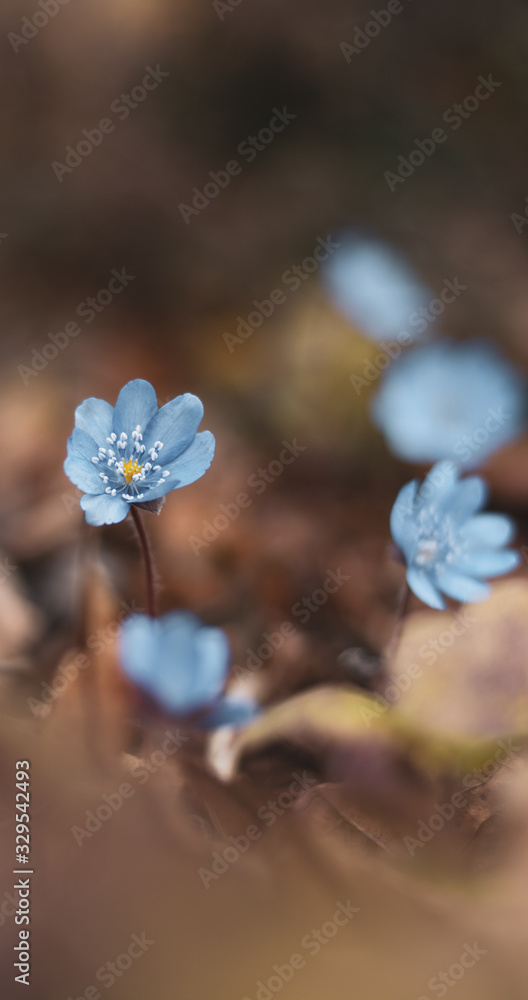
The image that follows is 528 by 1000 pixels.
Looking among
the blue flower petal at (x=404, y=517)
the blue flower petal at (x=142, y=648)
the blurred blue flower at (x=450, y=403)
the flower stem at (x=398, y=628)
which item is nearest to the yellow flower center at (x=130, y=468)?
the blue flower petal at (x=142, y=648)

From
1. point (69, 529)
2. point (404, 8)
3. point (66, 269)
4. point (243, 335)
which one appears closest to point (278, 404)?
point (243, 335)

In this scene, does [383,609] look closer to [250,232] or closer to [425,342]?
[425,342]

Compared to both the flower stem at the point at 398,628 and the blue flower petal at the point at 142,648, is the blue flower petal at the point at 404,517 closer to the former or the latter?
the flower stem at the point at 398,628

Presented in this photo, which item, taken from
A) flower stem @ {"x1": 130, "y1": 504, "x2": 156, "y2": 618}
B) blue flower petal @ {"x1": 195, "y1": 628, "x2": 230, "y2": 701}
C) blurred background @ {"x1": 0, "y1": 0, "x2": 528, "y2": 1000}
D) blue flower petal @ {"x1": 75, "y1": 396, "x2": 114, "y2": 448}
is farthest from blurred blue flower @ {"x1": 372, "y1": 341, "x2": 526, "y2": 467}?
blue flower petal @ {"x1": 75, "y1": 396, "x2": 114, "y2": 448}

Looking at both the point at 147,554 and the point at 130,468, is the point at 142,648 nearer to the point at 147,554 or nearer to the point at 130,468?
the point at 147,554

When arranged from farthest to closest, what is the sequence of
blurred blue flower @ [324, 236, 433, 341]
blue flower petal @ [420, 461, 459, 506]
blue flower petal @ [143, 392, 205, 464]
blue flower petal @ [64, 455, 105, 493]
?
blurred blue flower @ [324, 236, 433, 341] → blue flower petal @ [420, 461, 459, 506] → blue flower petal @ [143, 392, 205, 464] → blue flower petal @ [64, 455, 105, 493]

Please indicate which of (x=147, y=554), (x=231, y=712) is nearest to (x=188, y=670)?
(x=231, y=712)

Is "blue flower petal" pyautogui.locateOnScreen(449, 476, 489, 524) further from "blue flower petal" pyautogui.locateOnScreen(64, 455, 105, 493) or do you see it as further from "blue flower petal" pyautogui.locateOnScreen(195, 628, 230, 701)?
"blue flower petal" pyautogui.locateOnScreen(64, 455, 105, 493)
